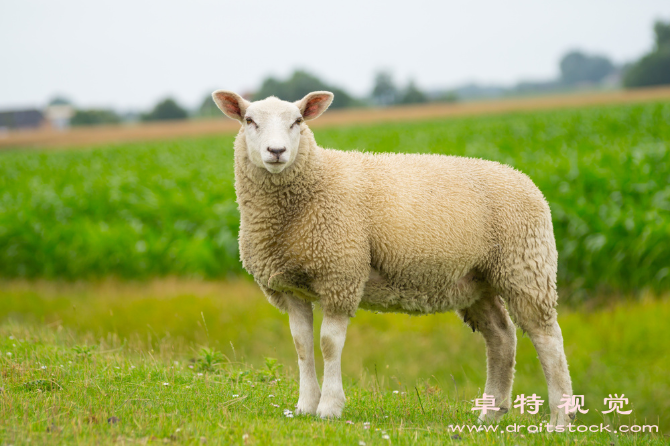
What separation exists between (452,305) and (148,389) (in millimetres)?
2155

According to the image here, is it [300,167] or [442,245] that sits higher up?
[300,167]

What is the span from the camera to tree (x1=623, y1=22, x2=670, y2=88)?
49.0 meters

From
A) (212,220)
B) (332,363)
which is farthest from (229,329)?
(332,363)

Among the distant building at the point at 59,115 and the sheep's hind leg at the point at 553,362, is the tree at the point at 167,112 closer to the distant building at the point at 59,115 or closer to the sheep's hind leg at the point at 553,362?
the distant building at the point at 59,115

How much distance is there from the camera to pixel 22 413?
3.43 m

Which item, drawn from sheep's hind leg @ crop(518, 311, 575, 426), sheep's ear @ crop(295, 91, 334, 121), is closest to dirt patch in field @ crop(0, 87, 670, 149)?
sheep's ear @ crop(295, 91, 334, 121)

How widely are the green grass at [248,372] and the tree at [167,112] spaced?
54083mm

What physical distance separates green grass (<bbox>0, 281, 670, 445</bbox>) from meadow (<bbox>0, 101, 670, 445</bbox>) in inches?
0.7

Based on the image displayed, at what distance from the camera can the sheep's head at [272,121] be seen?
347cm

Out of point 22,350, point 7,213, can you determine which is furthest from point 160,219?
point 22,350

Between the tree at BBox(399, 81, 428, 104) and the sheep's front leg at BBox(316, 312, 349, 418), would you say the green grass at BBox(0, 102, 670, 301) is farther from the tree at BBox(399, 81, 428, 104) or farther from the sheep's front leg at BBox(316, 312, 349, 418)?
the tree at BBox(399, 81, 428, 104)

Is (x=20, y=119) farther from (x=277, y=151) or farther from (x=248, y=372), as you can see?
(x=277, y=151)

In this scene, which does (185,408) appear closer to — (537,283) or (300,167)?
(300,167)

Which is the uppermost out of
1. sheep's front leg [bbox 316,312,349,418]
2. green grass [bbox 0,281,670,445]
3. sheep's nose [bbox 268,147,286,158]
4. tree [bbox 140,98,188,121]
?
tree [bbox 140,98,188,121]
